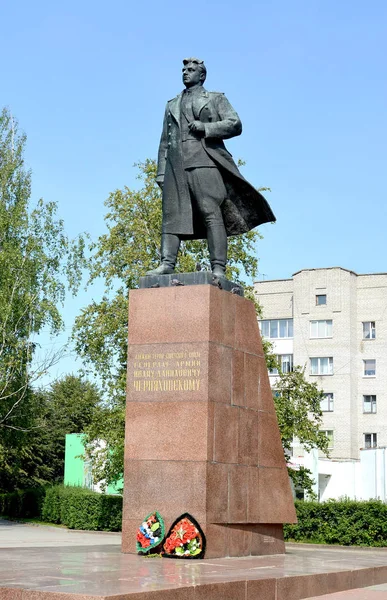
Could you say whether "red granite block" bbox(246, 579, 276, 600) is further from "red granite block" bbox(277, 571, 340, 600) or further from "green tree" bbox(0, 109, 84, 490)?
"green tree" bbox(0, 109, 84, 490)

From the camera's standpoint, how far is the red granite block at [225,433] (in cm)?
883

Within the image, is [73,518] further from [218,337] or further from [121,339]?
[218,337]

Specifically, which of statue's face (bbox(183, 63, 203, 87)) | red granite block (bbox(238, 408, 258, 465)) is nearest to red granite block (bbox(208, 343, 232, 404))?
red granite block (bbox(238, 408, 258, 465))

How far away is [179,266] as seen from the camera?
23.9 meters

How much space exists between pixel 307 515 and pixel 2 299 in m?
10.4

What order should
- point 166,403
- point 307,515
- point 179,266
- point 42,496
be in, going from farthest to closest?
1. point 42,496
2. point 179,266
3. point 307,515
4. point 166,403

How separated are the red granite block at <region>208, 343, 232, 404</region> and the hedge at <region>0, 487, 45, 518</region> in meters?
Answer: 21.2

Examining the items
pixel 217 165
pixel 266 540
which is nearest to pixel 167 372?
pixel 266 540

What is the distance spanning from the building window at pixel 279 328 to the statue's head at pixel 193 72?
3935 centimetres

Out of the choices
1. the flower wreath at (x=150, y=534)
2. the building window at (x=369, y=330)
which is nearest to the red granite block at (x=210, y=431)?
the flower wreath at (x=150, y=534)

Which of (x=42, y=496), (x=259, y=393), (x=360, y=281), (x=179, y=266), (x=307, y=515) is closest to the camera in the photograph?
(x=259, y=393)

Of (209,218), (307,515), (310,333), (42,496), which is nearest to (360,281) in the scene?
(310,333)

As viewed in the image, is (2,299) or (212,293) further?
(2,299)

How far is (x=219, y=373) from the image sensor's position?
9016 mm
